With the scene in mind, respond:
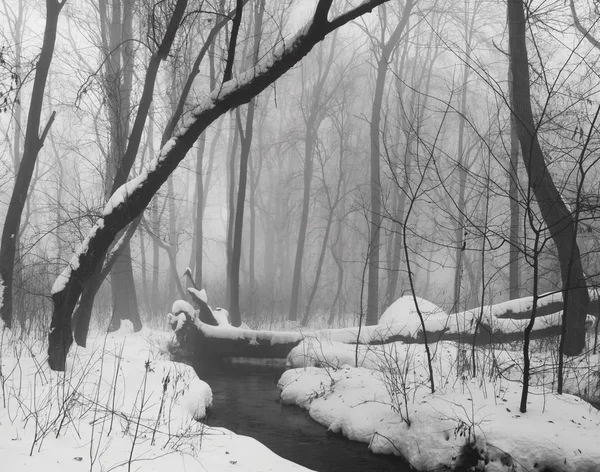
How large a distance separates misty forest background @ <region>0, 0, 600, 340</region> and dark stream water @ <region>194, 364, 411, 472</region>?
2.21 meters

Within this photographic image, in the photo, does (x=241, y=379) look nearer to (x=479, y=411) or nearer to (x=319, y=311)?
(x=479, y=411)

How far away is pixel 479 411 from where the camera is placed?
539cm

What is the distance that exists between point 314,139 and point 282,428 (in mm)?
16458

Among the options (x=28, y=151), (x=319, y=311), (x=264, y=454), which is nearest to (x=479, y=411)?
(x=264, y=454)

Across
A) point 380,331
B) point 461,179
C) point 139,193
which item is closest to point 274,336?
point 380,331

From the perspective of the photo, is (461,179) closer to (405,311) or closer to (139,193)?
(405,311)

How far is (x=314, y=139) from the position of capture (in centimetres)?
2170

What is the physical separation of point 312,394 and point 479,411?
300 centimetres

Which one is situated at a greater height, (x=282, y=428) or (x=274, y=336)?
(x=274, y=336)

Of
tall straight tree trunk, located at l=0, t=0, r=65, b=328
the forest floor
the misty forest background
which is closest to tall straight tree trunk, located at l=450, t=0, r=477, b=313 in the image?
the misty forest background

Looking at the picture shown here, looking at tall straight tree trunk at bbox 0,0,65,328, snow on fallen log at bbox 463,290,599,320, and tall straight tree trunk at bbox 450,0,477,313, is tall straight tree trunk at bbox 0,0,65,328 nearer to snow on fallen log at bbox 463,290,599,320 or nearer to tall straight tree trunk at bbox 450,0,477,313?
tall straight tree trunk at bbox 450,0,477,313

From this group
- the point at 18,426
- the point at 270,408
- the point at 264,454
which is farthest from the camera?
the point at 270,408

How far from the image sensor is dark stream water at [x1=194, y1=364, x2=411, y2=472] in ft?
18.1

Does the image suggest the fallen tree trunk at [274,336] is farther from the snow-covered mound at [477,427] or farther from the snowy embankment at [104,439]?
the snowy embankment at [104,439]
